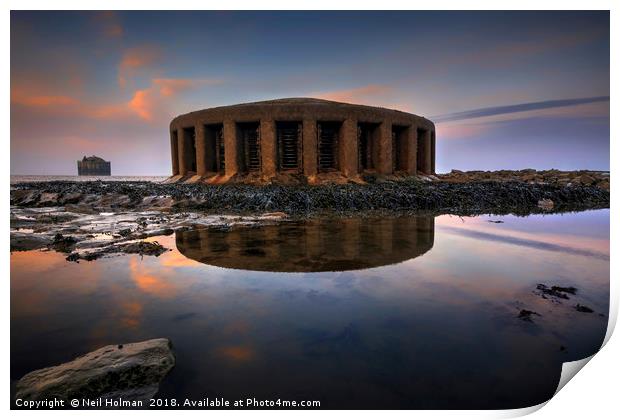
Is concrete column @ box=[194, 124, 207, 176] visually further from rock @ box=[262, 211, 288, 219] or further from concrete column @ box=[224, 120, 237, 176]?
rock @ box=[262, 211, 288, 219]

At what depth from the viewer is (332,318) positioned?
8.75 feet

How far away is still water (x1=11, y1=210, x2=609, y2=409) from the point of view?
73.8 inches

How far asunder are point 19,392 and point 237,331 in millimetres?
1344

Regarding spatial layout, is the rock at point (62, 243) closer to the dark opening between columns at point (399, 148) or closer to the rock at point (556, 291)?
the rock at point (556, 291)

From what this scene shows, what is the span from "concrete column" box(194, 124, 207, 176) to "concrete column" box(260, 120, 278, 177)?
424cm

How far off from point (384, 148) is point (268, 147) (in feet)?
22.6

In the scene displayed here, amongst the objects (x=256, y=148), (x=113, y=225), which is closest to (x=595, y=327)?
(x=113, y=225)

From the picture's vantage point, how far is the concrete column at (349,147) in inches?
671

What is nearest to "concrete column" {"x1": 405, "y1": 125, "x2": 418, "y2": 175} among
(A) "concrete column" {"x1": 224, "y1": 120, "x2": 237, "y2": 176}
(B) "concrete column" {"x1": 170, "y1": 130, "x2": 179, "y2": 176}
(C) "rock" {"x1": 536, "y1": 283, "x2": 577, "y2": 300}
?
(A) "concrete column" {"x1": 224, "y1": 120, "x2": 237, "y2": 176}

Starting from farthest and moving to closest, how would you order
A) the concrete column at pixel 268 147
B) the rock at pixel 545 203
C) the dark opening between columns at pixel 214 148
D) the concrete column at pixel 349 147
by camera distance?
the dark opening between columns at pixel 214 148, the concrete column at pixel 349 147, the concrete column at pixel 268 147, the rock at pixel 545 203

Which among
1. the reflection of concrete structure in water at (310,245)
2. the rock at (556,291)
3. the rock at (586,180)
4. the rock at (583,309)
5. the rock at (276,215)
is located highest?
the rock at (586,180)

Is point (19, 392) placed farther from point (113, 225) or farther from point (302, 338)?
point (113, 225)

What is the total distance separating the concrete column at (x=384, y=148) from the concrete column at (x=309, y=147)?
4.10 meters

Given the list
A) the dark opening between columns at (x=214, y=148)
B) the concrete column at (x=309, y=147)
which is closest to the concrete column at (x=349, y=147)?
the concrete column at (x=309, y=147)
